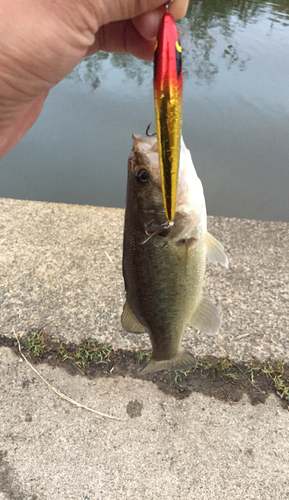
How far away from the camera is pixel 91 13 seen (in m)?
1.22

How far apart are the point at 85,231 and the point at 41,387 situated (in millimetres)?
1495

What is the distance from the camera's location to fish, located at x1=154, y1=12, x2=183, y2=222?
732 millimetres

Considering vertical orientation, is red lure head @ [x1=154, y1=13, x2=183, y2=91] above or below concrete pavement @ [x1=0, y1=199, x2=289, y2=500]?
above

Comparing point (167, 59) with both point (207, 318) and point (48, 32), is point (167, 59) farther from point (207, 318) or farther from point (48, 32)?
point (207, 318)

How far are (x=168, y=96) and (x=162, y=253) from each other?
752mm

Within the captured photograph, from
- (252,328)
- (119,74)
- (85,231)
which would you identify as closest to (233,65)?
(119,74)

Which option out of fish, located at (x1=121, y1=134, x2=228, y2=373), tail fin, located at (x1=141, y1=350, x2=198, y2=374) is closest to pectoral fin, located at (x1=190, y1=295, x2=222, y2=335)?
fish, located at (x1=121, y1=134, x2=228, y2=373)

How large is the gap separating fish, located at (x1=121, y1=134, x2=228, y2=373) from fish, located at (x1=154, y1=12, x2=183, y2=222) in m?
0.47

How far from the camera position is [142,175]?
1.35 meters

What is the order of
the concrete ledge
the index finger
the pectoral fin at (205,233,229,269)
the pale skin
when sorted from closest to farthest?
the index finger
the pale skin
the pectoral fin at (205,233,229,269)
the concrete ledge

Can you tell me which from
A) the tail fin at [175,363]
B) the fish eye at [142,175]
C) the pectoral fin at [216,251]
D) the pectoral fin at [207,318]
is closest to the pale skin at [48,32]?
the fish eye at [142,175]

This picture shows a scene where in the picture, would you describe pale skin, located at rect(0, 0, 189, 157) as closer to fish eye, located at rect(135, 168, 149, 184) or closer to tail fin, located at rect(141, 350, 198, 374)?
fish eye, located at rect(135, 168, 149, 184)

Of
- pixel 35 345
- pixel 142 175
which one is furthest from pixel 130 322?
pixel 35 345

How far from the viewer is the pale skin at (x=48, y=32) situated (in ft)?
3.83
